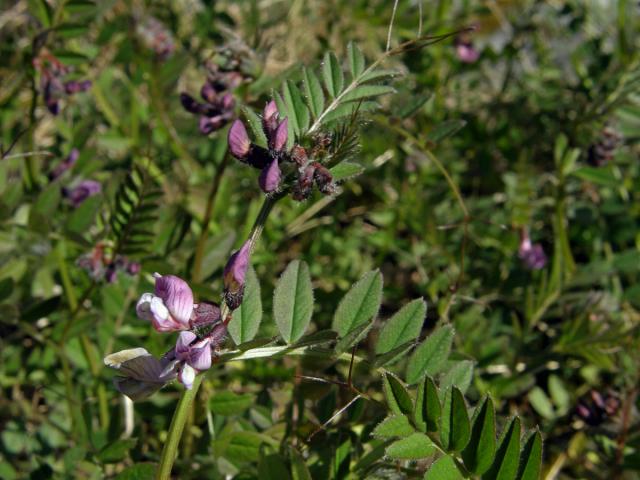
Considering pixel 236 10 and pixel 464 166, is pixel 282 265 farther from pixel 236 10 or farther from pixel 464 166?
pixel 236 10

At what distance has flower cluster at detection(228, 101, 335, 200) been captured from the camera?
3.89 feet

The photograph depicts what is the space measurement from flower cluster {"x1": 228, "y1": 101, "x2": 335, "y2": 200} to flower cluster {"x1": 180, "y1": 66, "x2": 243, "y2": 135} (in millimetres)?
532

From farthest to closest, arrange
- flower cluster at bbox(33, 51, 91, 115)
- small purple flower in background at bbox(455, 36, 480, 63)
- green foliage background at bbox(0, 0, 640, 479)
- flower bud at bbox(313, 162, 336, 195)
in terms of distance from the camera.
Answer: small purple flower in background at bbox(455, 36, 480, 63) → flower cluster at bbox(33, 51, 91, 115) → green foliage background at bbox(0, 0, 640, 479) → flower bud at bbox(313, 162, 336, 195)

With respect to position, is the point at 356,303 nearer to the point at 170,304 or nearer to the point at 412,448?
the point at 412,448

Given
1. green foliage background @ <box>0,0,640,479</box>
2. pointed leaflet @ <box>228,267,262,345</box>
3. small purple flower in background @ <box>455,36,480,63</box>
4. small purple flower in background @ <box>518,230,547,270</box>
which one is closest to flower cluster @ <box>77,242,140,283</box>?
green foliage background @ <box>0,0,640,479</box>

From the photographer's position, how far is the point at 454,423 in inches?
50.1

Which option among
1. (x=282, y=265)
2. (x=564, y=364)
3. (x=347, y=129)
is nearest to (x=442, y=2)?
(x=282, y=265)

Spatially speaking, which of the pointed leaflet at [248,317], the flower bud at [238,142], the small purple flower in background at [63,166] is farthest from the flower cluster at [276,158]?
the small purple flower in background at [63,166]

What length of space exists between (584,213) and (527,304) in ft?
2.21

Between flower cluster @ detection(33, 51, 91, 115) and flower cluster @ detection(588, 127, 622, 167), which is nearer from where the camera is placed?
flower cluster @ detection(33, 51, 91, 115)

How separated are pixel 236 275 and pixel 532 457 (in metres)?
0.56

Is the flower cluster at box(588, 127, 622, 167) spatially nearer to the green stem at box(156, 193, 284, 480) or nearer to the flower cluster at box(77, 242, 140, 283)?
the flower cluster at box(77, 242, 140, 283)

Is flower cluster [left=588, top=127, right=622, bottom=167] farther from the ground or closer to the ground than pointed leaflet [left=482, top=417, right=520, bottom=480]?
closer to the ground

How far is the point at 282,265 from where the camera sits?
2.98 meters
